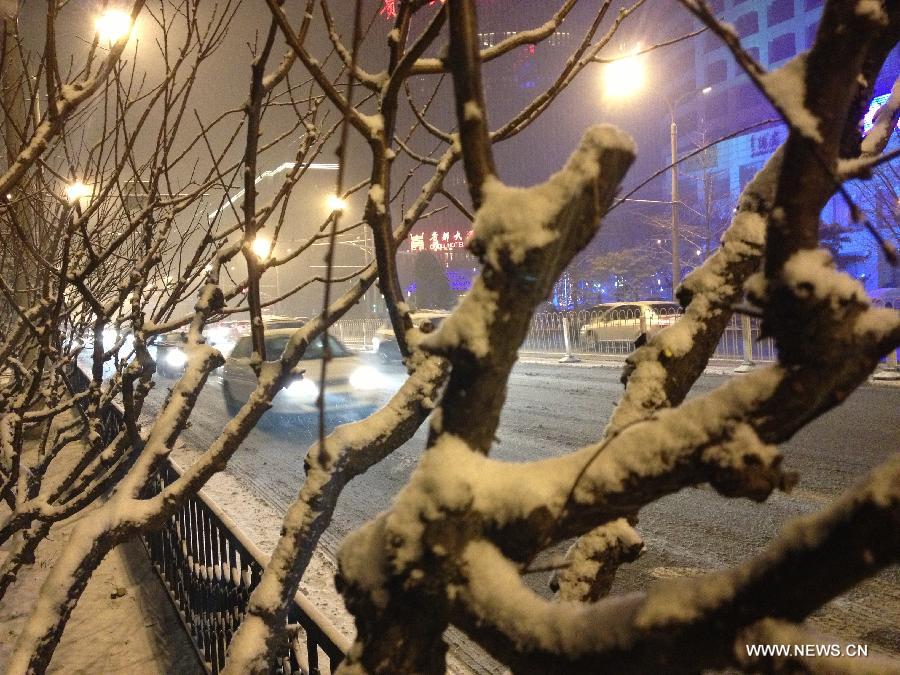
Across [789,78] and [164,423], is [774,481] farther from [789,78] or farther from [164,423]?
[164,423]

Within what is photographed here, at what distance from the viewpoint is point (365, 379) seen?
1052cm

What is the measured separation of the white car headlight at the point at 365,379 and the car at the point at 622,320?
32.7ft

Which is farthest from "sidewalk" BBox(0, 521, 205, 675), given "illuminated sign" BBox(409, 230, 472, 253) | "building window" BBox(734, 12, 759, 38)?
"building window" BBox(734, 12, 759, 38)

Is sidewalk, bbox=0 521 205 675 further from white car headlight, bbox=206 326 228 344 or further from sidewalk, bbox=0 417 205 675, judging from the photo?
white car headlight, bbox=206 326 228 344

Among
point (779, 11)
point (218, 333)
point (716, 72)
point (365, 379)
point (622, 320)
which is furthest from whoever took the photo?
point (716, 72)

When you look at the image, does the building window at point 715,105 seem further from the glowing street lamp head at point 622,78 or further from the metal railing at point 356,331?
the glowing street lamp head at point 622,78

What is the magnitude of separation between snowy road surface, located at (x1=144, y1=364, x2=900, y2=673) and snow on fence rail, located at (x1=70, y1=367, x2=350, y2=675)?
1.44m

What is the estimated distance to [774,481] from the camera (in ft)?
3.10

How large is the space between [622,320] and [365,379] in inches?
437

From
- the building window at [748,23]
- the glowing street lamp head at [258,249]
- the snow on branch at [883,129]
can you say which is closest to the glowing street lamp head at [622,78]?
the glowing street lamp head at [258,249]

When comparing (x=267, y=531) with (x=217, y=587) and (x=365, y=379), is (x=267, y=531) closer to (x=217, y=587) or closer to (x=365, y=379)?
(x=217, y=587)

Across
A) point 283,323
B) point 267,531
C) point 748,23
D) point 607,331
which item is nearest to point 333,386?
point 267,531

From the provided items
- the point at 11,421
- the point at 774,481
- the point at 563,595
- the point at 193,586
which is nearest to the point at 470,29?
the point at 774,481

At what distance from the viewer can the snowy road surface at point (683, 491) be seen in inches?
153
